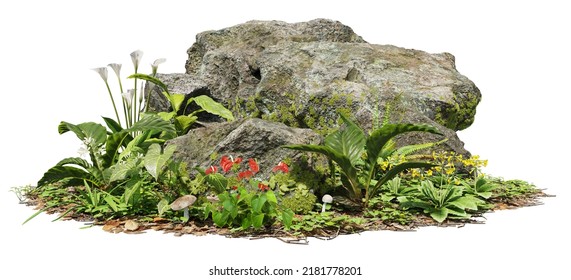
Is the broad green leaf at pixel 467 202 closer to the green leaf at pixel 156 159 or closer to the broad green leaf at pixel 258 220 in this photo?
the broad green leaf at pixel 258 220

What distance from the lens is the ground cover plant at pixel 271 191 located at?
267 inches

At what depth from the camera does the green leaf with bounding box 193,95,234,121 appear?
9.66m

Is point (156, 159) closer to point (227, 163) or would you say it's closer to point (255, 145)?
point (227, 163)

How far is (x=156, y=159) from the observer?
7.18 m

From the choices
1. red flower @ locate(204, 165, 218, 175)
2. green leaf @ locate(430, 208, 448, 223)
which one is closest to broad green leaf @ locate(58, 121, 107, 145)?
red flower @ locate(204, 165, 218, 175)

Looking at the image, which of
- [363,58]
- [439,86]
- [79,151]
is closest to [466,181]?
[439,86]

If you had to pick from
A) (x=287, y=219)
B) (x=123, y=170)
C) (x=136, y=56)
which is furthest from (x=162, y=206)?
(x=136, y=56)

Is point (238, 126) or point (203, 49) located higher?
point (203, 49)

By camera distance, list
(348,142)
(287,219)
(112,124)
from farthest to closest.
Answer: (112,124) < (348,142) < (287,219)

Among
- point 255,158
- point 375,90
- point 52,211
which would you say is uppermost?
point 375,90

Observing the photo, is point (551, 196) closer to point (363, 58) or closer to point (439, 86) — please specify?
point (439, 86)

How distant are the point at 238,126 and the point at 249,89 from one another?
2.33 m

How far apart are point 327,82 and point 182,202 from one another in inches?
133

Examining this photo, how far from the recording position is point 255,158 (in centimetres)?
759
